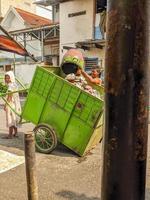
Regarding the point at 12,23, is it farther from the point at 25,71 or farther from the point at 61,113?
the point at 61,113

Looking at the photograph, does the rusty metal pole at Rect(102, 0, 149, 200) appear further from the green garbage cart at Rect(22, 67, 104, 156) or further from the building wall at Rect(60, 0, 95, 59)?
the building wall at Rect(60, 0, 95, 59)

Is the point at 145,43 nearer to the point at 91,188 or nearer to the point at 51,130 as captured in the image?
the point at 91,188

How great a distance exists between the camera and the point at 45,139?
21.9 feet

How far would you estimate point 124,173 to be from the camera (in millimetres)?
1896

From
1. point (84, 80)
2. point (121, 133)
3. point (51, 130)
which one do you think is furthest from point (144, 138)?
point (84, 80)

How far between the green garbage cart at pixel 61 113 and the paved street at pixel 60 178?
0.96ft

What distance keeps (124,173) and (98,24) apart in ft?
56.9

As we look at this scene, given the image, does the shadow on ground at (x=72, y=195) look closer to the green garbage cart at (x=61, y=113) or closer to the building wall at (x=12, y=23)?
the green garbage cart at (x=61, y=113)

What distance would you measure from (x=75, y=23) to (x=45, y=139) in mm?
14355

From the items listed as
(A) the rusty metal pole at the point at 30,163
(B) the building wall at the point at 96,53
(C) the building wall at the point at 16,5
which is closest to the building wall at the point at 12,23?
(C) the building wall at the point at 16,5

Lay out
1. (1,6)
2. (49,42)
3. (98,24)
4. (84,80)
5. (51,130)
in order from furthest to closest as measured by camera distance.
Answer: (1,6) → (49,42) → (98,24) → (84,80) → (51,130)

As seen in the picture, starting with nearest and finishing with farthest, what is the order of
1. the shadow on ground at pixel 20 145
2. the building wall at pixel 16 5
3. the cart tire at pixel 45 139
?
1. the cart tire at pixel 45 139
2. the shadow on ground at pixel 20 145
3. the building wall at pixel 16 5

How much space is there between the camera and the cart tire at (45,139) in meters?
6.52

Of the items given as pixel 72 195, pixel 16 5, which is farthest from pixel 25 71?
pixel 16 5
